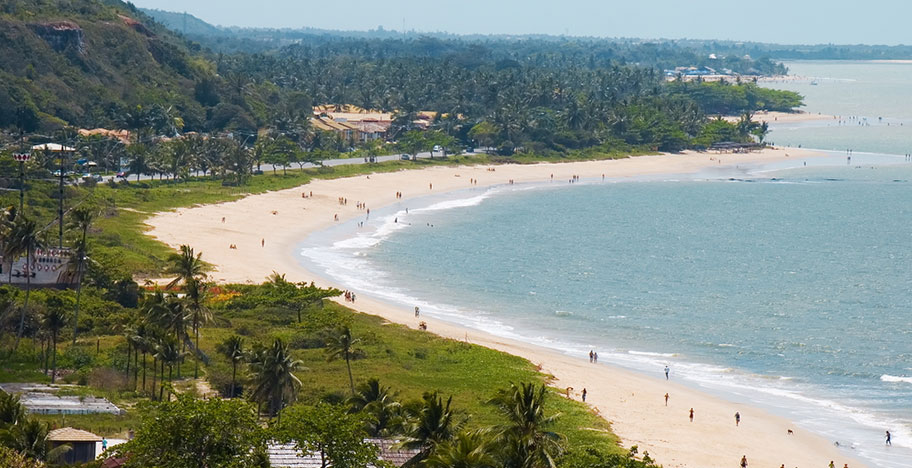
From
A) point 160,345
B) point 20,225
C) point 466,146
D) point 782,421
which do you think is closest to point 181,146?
point 466,146

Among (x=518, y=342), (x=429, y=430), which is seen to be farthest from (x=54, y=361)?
(x=518, y=342)

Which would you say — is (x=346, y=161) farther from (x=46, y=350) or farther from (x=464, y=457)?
(x=464, y=457)

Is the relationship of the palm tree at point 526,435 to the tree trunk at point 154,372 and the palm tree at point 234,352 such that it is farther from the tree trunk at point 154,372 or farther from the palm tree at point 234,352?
the tree trunk at point 154,372

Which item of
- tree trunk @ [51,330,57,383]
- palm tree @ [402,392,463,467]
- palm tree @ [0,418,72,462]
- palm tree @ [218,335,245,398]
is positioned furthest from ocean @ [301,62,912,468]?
palm tree @ [0,418,72,462]

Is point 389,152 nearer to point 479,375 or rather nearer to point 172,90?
point 172,90

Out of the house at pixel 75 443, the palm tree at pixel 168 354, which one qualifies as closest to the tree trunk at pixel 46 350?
the palm tree at pixel 168 354
